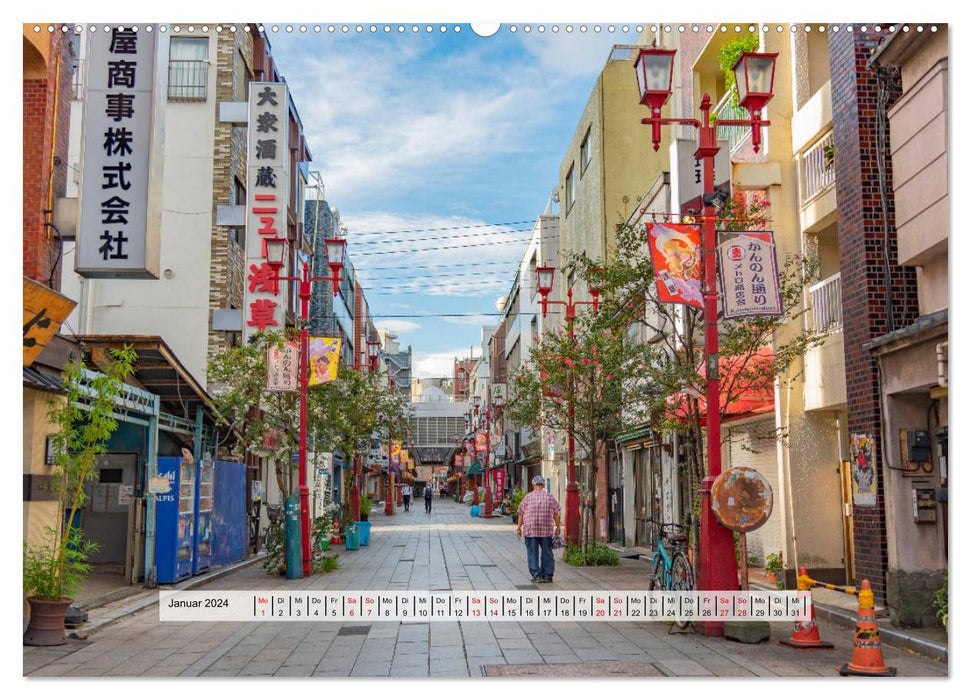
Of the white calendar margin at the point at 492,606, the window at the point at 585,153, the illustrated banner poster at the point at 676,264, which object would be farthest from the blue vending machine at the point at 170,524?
the window at the point at 585,153

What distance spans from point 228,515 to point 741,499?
15.0 m

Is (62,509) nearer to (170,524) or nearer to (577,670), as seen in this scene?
(170,524)

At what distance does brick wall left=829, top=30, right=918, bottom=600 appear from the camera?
508 inches

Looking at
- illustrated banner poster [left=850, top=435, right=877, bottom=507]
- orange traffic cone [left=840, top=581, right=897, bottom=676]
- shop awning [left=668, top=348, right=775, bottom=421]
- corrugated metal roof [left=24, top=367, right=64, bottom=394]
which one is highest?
shop awning [left=668, top=348, right=775, bottom=421]

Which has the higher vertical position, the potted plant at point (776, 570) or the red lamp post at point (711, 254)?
the red lamp post at point (711, 254)

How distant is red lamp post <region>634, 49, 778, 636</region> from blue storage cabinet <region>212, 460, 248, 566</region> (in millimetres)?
13006

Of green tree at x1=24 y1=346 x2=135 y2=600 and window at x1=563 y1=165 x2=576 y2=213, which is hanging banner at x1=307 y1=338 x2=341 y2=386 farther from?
window at x1=563 y1=165 x2=576 y2=213

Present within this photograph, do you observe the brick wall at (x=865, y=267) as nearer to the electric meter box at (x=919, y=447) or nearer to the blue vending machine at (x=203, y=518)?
Result: the electric meter box at (x=919, y=447)

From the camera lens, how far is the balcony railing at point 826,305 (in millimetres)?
15719

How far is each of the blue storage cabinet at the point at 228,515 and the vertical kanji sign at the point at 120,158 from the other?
10371 mm

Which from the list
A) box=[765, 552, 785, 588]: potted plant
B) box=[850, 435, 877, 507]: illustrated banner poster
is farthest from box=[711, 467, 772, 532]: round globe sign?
box=[765, 552, 785, 588]: potted plant

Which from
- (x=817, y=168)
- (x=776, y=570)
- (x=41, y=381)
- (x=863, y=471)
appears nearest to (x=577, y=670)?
(x=863, y=471)

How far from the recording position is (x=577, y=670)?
8.77 meters

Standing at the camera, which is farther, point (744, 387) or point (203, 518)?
point (203, 518)
